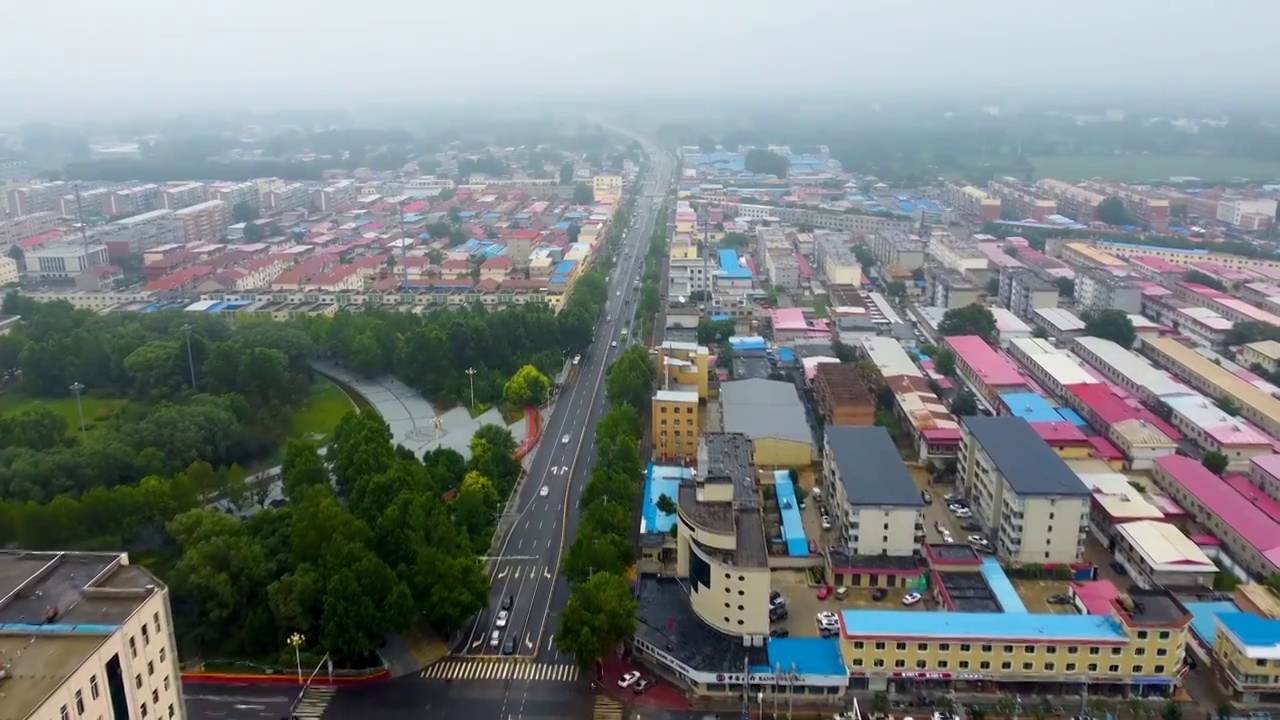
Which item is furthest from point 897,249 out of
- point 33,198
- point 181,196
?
point 33,198

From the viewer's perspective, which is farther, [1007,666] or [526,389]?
[526,389]

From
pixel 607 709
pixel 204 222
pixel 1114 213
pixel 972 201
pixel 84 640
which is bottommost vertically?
pixel 607 709

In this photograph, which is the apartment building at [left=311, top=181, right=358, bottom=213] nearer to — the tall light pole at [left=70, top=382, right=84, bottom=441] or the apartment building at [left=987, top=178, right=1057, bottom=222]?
the tall light pole at [left=70, top=382, right=84, bottom=441]

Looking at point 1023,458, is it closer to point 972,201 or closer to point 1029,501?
point 1029,501

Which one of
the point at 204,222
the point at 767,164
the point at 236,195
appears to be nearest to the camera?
the point at 204,222

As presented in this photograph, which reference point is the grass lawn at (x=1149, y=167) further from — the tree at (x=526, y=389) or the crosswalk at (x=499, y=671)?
the crosswalk at (x=499, y=671)

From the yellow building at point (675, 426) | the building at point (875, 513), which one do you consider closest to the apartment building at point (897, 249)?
the yellow building at point (675, 426)

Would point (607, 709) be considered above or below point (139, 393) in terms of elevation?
below
